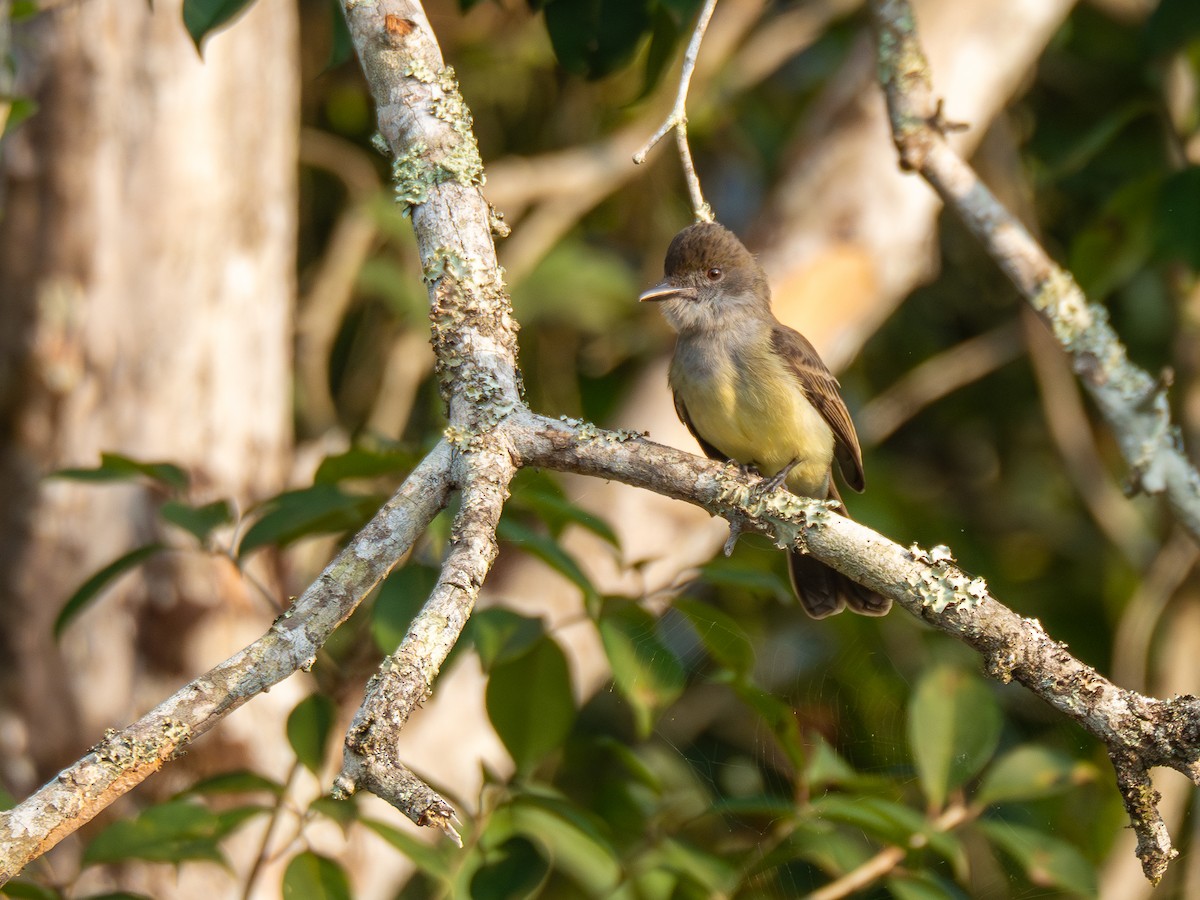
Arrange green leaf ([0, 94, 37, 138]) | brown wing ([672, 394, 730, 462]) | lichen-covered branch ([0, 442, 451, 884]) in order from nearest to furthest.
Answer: lichen-covered branch ([0, 442, 451, 884]), green leaf ([0, 94, 37, 138]), brown wing ([672, 394, 730, 462])

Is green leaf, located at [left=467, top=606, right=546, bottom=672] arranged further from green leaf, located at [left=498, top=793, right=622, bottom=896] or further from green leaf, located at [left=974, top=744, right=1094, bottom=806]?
green leaf, located at [left=974, top=744, right=1094, bottom=806]

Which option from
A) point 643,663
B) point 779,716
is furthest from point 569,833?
point 779,716

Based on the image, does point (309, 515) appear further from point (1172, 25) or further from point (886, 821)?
point (1172, 25)

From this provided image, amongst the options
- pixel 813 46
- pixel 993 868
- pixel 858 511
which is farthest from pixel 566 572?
pixel 813 46

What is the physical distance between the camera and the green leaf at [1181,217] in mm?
3588

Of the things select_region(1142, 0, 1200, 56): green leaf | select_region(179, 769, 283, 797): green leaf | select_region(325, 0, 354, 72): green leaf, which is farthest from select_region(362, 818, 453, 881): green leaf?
select_region(1142, 0, 1200, 56): green leaf

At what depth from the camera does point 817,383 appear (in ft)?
12.1

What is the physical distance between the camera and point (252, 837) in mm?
3695

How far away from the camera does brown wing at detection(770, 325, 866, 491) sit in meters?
3.66

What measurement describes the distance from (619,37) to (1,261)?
2110mm

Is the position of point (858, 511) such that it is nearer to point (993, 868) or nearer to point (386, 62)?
point (993, 868)

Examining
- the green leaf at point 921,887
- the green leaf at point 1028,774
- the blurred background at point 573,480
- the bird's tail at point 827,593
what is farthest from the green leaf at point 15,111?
the green leaf at point 1028,774

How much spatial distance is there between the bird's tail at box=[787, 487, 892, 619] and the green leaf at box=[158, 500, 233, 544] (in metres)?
1.58

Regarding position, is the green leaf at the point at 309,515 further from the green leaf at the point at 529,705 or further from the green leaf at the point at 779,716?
the green leaf at the point at 779,716
